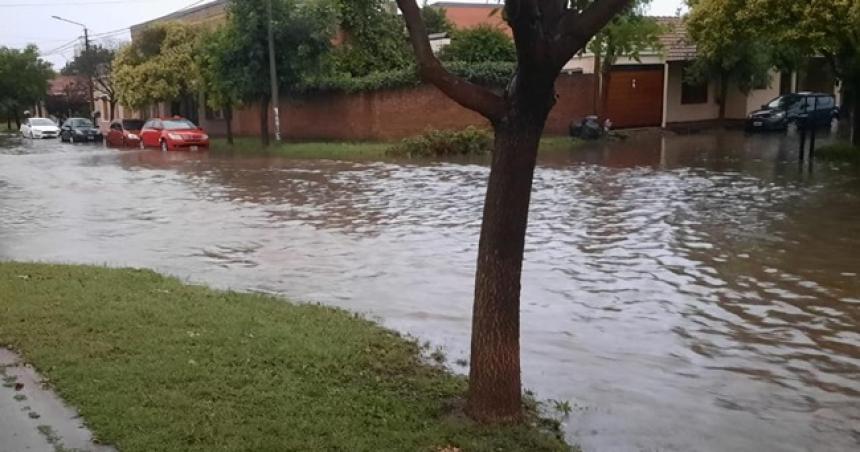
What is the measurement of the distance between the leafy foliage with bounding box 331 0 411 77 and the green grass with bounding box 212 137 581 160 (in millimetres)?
3899

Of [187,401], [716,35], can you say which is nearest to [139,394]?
[187,401]

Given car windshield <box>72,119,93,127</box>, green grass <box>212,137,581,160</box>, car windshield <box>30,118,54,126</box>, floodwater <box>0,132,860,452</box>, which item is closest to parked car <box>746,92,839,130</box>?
green grass <box>212,137,581,160</box>

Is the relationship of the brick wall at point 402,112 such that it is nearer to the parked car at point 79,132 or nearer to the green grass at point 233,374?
the parked car at point 79,132

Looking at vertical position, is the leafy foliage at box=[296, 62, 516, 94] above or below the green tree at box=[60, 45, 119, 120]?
below

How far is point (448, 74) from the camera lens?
5.15 meters

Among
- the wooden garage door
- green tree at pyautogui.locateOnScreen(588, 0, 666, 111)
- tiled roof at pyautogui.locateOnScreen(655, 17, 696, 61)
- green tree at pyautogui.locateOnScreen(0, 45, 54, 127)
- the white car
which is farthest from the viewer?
green tree at pyautogui.locateOnScreen(0, 45, 54, 127)

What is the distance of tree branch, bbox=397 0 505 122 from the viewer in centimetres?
506

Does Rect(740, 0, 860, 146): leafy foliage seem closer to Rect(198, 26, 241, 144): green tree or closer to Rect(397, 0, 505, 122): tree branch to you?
Rect(397, 0, 505, 122): tree branch

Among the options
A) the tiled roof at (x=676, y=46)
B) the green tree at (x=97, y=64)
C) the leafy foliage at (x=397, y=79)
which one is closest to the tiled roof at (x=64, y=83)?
the green tree at (x=97, y=64)

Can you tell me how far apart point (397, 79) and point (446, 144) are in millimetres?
6659

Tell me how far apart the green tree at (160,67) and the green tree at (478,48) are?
12.6 metres

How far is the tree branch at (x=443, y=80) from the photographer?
506 cm

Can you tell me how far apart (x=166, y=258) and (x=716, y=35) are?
17168 millimetres

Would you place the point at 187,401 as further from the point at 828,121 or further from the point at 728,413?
the point at 828,121
